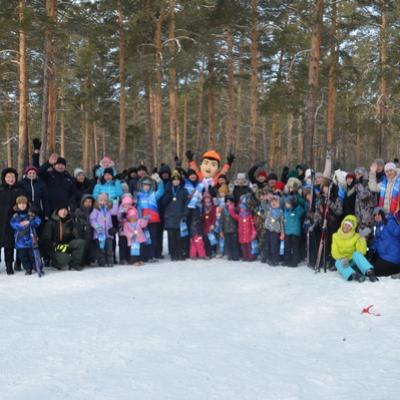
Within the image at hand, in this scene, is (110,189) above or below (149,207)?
above

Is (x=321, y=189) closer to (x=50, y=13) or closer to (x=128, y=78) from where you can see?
(x=50, y=13)

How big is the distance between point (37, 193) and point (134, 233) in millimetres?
1918

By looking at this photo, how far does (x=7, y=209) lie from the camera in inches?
325

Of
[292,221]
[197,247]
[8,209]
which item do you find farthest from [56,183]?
[292,221]

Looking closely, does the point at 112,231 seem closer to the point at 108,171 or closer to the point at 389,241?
the point at 108,171

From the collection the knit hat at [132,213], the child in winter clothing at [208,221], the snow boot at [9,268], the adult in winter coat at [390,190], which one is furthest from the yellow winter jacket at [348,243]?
the snow boot at [9,268]

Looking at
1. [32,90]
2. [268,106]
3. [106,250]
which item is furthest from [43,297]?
[32,90]

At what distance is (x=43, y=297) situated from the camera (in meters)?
6.59

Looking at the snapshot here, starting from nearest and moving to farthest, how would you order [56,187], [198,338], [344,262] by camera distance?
[198,338]
[344,262]
[56,187]

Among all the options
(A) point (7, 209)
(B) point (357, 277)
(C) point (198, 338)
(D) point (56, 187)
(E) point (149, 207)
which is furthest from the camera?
(E) point (149, 207)

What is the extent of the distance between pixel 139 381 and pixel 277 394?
1121 millimetres

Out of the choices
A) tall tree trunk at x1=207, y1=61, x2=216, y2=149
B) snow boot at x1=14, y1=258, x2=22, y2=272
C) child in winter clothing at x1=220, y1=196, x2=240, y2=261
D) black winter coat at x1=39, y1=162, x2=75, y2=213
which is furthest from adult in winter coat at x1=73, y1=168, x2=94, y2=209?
tall tree trunk at x1=207, y1=61, x2=216, y2=149

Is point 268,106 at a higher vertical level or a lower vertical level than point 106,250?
higher

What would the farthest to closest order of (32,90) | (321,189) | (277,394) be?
(32,90)
(321,189)
(277,394)
